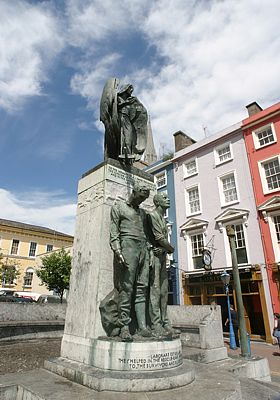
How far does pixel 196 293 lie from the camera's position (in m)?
20.4

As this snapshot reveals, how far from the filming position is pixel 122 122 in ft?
20.2

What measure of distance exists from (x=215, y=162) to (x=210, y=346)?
1677 centimetres

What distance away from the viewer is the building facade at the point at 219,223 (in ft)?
58.1

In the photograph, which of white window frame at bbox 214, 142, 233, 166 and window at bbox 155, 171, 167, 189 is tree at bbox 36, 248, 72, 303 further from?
white window frame at bbox 214, 142, 233, 166

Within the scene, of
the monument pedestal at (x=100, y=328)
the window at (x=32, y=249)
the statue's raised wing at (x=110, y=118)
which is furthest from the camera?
the window at (x=32, y=249)

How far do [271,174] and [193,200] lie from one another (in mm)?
6342

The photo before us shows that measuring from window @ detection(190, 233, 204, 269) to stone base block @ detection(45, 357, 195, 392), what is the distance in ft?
56.5

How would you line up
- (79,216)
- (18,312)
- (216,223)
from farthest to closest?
(216,223), (18,312), (79,216)

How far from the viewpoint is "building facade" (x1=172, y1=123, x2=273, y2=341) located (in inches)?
698

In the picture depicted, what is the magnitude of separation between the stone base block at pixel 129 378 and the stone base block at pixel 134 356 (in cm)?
8

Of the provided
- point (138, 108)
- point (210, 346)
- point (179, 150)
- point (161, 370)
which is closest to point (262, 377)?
point (210, 346)

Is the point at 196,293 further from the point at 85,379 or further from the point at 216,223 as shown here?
the point at 85,379

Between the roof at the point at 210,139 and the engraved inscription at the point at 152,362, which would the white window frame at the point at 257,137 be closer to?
the roof at the point at 210,139

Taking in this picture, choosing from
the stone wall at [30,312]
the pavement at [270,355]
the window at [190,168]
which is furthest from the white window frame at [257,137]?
the stone wall at [30,312]
